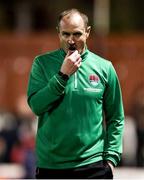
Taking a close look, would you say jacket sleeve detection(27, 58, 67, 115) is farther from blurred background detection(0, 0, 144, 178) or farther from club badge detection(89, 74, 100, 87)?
blurred background detection(0, 0, 144, 178)

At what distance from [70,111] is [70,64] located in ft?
0.85

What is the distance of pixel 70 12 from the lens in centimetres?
538

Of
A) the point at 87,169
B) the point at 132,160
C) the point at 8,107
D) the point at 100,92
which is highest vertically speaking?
the point at 100,92

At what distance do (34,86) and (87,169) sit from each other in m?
0.54

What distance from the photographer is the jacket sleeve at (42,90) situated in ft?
17.1

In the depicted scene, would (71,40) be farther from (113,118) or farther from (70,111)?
(113,118)

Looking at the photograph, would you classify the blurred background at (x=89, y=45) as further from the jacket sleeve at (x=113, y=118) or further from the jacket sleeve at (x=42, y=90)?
the jacket sleeve at (x=42, y=90)

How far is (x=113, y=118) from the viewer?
18.2ft

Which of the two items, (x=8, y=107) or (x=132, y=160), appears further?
(x=8, y=107)

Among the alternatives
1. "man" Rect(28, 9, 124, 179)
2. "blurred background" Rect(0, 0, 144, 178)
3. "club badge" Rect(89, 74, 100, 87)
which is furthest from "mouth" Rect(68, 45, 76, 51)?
"blurred background" Rect(0, 0, 144, 178)

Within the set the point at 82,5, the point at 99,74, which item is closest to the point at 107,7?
the point at 82,5

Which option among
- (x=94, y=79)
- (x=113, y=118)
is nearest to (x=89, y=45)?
(x=113, y=118)

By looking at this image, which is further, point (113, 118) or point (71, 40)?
point (113, 118)

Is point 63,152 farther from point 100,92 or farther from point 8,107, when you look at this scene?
point 8,107
